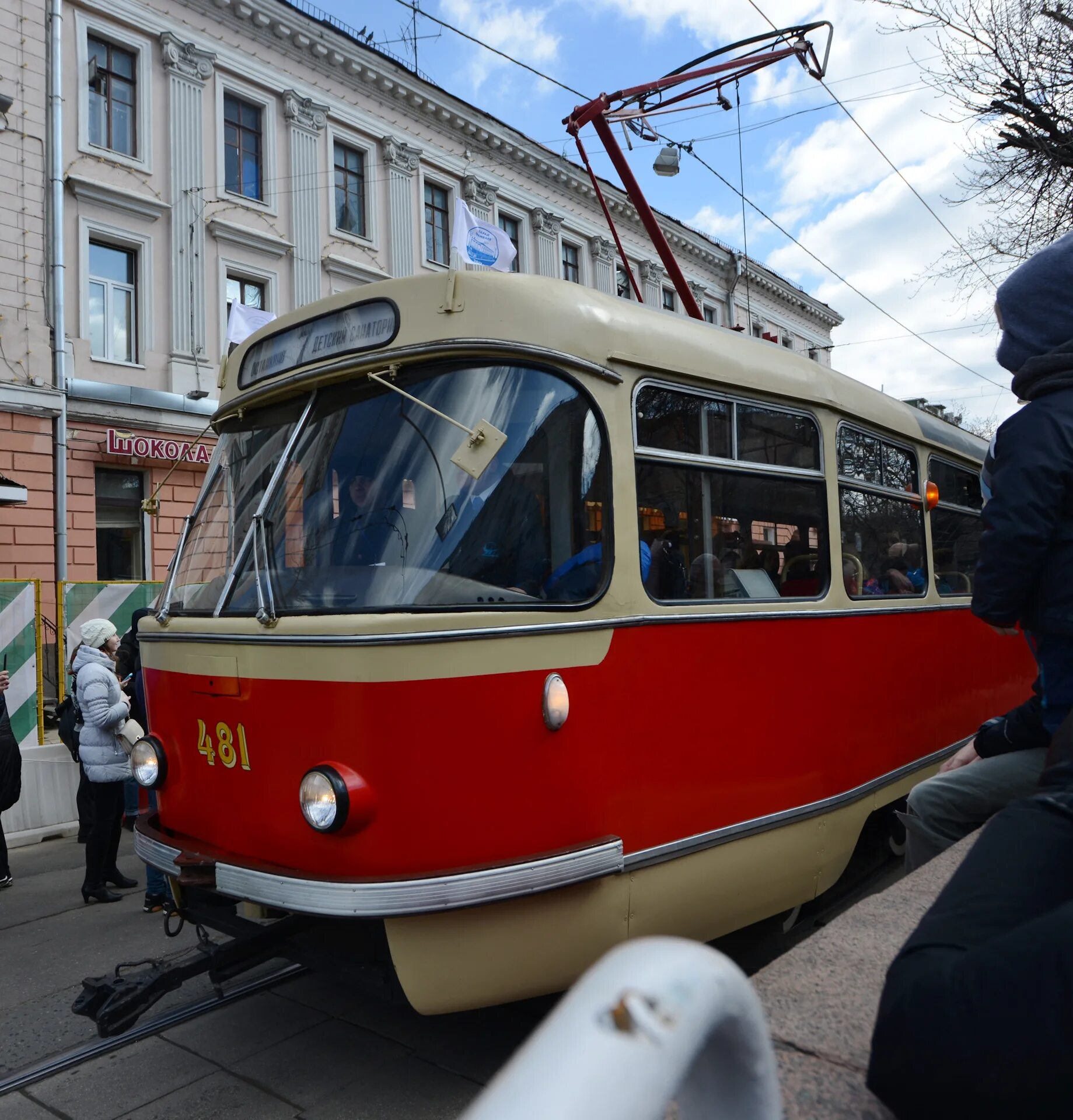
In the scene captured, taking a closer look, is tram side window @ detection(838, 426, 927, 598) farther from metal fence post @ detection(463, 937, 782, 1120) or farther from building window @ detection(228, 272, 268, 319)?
building window @ detection(228, 272, 268, 319)

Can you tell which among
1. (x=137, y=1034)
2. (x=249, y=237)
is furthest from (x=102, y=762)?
(x=249, y=237)

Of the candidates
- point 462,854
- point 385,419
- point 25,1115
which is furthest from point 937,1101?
point 25,1115

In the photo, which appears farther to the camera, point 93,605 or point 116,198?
point 116,198

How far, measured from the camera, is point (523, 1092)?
71 centimetres

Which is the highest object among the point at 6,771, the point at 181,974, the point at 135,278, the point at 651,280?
the point at 651,280

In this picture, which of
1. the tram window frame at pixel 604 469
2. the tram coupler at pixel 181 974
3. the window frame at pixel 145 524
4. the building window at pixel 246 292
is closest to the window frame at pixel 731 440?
the tram window frame at pixel 604 469

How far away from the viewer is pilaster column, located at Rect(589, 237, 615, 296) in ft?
89.9

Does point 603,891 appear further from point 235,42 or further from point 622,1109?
point 235,42

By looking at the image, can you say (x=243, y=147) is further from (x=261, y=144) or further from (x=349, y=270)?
(x=349, y=270)

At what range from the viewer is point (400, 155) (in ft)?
72.2

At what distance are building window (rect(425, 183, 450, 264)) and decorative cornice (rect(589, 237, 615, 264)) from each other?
5.42 m

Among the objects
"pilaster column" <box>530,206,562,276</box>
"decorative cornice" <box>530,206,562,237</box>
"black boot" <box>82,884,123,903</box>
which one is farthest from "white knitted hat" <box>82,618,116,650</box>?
"decorative cornice" <box>530,206,562,237</box>

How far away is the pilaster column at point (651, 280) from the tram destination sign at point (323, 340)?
85.5 ft

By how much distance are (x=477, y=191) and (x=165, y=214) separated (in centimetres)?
837
